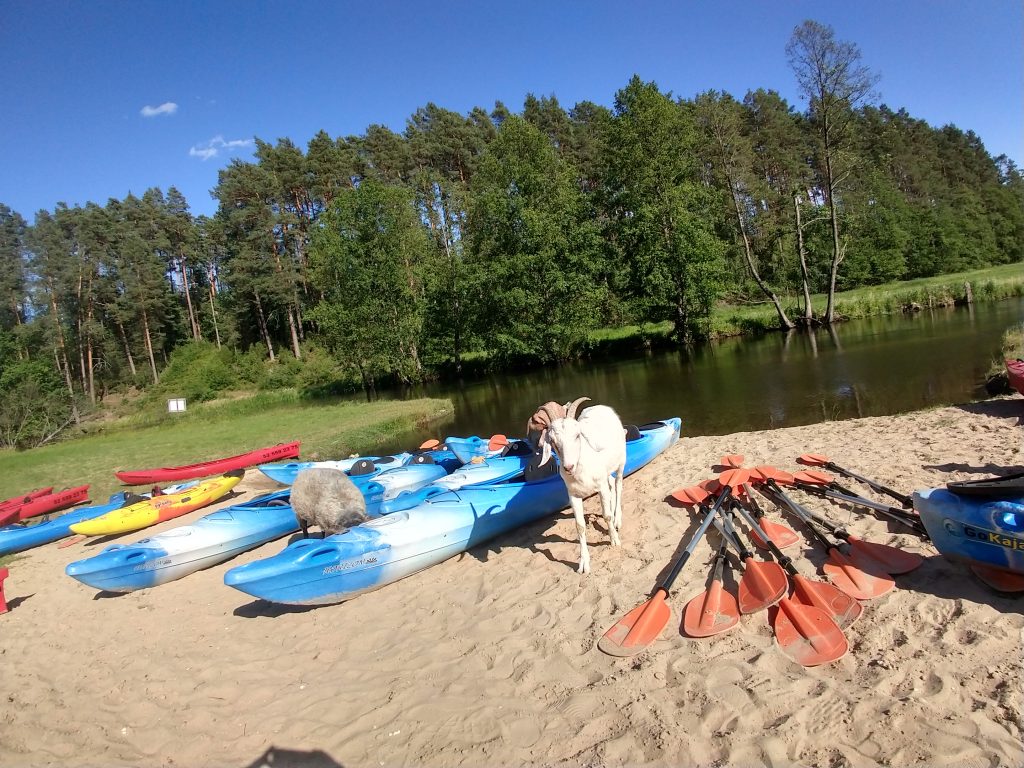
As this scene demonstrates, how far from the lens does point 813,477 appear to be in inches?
250

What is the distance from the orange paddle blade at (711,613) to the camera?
406 centimetres

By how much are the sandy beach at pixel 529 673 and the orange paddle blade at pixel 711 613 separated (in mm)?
78

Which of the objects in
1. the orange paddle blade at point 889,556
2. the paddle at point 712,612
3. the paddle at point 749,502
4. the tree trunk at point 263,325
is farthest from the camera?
the tree trunk at point 263,325

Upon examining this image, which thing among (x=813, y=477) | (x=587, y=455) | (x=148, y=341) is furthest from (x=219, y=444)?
(x=148, y=341)

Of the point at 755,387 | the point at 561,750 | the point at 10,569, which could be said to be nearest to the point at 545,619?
the point at 561,750

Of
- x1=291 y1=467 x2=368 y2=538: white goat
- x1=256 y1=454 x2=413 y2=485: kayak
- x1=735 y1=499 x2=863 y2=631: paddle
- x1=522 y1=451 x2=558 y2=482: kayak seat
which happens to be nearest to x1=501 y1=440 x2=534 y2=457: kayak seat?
x1=522 y1=451 x2=558 y2=482: kayak seat

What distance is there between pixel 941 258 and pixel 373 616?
5526 cm

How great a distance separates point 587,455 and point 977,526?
307cm

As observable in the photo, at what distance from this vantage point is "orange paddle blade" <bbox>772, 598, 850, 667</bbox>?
3.53 metres

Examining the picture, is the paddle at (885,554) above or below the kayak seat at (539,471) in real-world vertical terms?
below

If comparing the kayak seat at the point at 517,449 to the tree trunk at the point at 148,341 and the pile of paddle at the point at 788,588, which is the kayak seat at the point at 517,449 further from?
the tree trunk at the point at 148,341

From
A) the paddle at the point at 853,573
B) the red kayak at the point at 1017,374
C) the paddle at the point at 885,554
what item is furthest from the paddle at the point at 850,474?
the red kayak at the point at 1017,374

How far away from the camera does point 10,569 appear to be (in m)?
9.03

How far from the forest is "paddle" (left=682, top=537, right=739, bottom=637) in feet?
94.1
